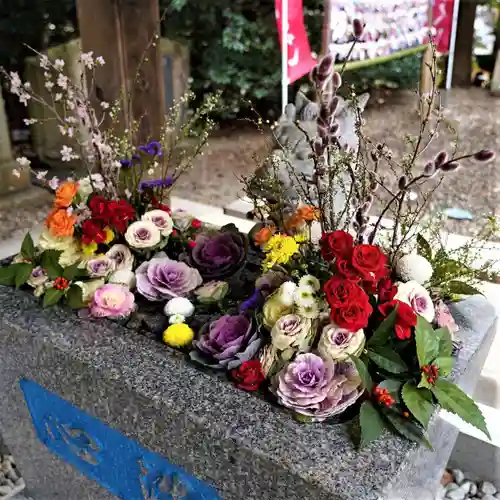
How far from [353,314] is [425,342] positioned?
135 mm

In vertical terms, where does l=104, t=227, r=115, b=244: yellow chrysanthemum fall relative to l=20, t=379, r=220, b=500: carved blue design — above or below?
above

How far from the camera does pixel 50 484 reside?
4.95ft

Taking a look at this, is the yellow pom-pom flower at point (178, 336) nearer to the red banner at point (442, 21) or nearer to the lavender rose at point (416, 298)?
the lavender rose at point (416, 298)

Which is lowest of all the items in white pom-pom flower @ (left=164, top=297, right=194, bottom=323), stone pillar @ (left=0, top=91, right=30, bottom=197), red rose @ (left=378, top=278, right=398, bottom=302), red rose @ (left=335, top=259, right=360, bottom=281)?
stone pillar @ (left=0, top=91, right=30, bottom=197)

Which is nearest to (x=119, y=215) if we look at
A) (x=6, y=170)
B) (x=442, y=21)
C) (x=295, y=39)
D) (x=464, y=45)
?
(x=295, y=39)

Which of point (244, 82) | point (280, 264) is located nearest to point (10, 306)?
point (280, 264)

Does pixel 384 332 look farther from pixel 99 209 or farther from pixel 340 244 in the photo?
pixel 99 209

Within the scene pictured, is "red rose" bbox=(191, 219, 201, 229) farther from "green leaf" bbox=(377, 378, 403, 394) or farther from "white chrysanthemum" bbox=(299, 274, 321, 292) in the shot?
"green leaf" bbox=(377, 378, 403, 394)

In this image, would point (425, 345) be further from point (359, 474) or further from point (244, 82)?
point (244, 82)

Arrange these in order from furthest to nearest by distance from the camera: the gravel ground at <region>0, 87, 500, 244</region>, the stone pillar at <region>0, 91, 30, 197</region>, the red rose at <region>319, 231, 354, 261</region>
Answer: the stone pillar at <region>0, 91, 30, 197</region>
the gravel ground at <region>0, 87, 500, 244</region>
the red rose at <region>319, 231, 354, 261</region>

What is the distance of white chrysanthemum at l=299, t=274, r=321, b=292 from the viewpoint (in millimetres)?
1073

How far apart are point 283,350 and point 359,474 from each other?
0.86ft

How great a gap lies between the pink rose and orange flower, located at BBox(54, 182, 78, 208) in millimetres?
221

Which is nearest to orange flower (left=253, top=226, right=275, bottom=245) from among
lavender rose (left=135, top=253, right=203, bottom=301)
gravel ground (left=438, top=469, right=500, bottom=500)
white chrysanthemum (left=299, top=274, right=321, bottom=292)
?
lavender rose (left=135, top=253, right=203, bottom=301)
